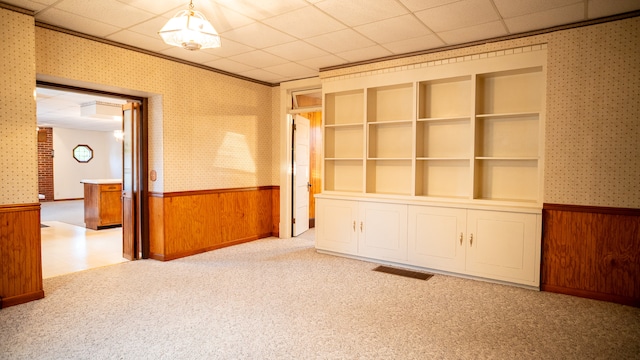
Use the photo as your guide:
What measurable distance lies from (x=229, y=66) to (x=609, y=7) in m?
4.58

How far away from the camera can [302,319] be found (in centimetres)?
315

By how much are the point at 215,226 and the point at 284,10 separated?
3.50 m

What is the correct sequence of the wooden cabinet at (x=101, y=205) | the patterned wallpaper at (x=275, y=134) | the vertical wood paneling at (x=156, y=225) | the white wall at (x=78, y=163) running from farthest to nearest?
the white wall at (x=78, y=163) < the wooden cabinet at (x=101, y=205) < the patterned wallpaper at (x=275, y=134) < the vertical wood paneling at (x=156, y=225)

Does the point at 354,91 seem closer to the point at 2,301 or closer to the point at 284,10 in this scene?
the point at 284,10

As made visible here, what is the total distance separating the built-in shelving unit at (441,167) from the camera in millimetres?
4094

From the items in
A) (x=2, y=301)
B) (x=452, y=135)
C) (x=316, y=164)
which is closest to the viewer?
(x=2, y=301)

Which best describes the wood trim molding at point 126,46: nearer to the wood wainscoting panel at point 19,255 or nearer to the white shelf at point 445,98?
the wood wainscoting panel at point 19,255

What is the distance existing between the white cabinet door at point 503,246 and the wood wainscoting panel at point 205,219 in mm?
3610

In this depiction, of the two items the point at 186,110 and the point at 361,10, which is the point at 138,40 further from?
the point at 361,10

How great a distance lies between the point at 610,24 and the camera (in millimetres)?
3605

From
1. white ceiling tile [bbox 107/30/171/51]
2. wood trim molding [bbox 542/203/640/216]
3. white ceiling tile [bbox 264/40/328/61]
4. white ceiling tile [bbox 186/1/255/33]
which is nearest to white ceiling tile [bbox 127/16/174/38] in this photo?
white ceiling tile [bbox 107/30/171/51]

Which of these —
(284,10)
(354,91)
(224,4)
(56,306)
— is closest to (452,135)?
(354,91)

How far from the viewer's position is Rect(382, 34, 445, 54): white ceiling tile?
4297mm

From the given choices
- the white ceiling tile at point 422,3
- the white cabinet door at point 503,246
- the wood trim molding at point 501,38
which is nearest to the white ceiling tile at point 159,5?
the white ceiling tile at point 422,3
